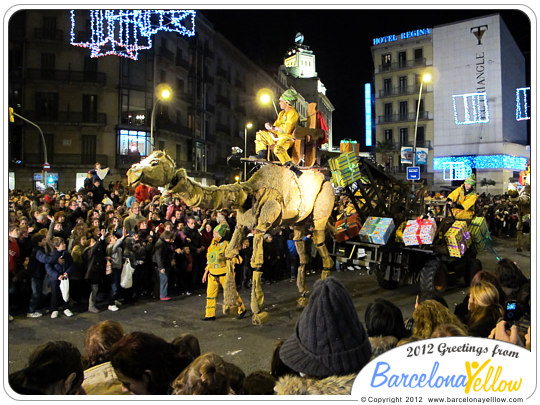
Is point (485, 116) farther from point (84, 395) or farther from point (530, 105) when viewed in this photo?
point (84, 395)

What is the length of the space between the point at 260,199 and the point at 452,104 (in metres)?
11.8

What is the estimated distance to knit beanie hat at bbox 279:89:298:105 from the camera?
7468 mm

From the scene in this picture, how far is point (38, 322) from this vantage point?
24.0ft

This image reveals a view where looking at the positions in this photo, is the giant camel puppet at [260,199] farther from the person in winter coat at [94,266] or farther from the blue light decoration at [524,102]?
the blue light decoration at [524,102]

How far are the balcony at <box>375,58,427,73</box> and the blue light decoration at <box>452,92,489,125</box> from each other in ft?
8.58

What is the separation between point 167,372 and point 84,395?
579 mm

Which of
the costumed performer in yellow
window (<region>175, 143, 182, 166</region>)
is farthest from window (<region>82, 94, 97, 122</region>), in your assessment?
the costumed performer in yellow

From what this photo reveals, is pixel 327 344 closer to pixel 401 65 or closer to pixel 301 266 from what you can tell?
pixel 301 266

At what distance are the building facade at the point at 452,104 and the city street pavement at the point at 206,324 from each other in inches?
191

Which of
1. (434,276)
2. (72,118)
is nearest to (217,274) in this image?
(434,276)

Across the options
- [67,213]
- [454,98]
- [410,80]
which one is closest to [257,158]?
[67,213]

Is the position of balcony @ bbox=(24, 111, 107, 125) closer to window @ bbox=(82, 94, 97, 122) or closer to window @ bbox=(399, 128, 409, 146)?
window @ bbox=(82, 94, 97, 122)

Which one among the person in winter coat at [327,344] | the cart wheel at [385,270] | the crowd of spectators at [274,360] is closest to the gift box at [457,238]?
the cart wheel at [385,270]

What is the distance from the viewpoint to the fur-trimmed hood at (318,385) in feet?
7.86
